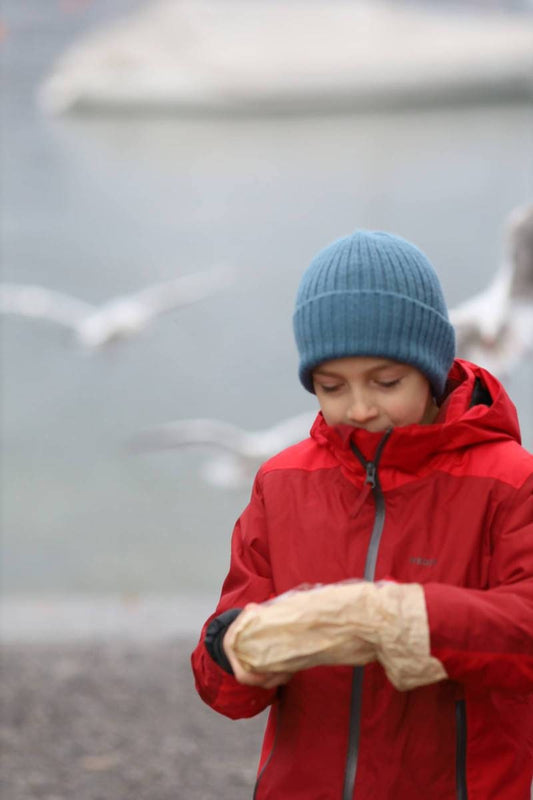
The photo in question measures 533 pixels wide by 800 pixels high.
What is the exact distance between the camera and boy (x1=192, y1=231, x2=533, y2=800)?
1.57 metres

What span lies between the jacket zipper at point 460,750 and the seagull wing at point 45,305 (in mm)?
3088

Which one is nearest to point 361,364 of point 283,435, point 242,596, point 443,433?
point 443,433

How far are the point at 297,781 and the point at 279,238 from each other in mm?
2980

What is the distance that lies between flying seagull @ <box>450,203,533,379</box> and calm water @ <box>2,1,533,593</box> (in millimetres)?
320

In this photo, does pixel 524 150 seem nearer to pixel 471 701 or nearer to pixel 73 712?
pixel 73 712

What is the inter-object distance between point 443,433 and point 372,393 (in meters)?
0.12

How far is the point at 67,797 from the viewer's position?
3.23 meters

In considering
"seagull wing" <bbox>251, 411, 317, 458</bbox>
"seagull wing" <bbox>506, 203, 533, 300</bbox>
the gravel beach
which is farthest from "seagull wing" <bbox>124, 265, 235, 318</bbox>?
the gravel beach

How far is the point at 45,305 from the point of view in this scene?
4523 millimetres

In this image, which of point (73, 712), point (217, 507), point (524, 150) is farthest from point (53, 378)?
point (524, 150)

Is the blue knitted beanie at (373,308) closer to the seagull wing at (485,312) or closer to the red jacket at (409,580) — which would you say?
the red jacket at (409,580)

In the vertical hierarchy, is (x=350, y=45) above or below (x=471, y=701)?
above

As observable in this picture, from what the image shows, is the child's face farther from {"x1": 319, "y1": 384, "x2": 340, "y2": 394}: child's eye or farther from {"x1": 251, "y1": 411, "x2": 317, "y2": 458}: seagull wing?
{"x1": 251, "y1": 411, "x2": 317, "y2": 458}: seagull wing

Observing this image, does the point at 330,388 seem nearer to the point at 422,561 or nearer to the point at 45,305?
the point at 422,561
